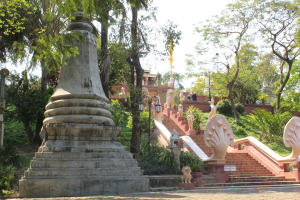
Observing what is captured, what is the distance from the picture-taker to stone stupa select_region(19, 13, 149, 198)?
7348mm

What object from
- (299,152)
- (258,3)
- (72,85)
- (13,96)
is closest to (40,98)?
(13,96)

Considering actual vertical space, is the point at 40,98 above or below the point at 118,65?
below

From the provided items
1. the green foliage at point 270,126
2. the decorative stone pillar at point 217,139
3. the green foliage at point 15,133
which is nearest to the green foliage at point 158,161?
the decorative stone pillar at point 217,139

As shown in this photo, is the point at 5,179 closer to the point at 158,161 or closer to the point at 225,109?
the point at 158,161

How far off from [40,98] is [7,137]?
6.97 ft

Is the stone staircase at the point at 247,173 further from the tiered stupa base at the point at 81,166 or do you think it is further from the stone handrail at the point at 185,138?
the tiered stupa base at the point at 81,166

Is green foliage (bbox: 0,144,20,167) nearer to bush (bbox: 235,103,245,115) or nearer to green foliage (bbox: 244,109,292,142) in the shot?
green foliage (bbox: 244,109,292,142)

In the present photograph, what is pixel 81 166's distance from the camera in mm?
7668

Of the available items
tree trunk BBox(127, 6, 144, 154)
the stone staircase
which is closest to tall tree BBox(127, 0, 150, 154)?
tree trunk BBox(127, 6, 144, 154)

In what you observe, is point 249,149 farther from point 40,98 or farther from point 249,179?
point 40,98

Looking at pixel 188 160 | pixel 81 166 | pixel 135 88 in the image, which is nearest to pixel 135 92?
pixel 135 88

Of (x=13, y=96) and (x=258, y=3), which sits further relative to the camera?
(x=258, y=3)

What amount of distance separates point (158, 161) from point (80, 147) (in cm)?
483

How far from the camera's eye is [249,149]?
16484 mm
